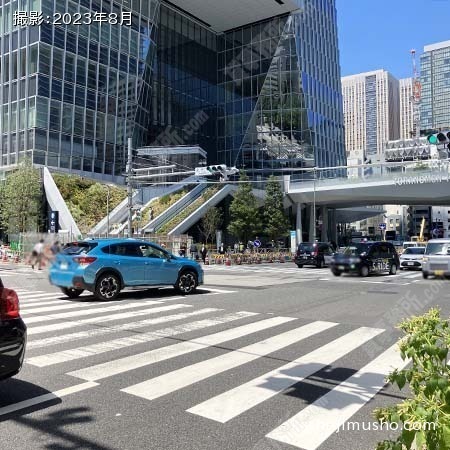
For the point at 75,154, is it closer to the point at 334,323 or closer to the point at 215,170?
the point at 215,170

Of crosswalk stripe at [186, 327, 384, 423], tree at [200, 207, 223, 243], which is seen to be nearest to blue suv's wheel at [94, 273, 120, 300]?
crosswalk stripe at [186, 327, 384, 423]

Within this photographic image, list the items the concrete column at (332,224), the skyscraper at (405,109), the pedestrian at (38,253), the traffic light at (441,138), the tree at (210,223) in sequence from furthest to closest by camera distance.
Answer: the skyscraper at (405,109) → the concrete column at (332,224) → the tree at (210,223) → the traffic light at (441,138) → the pedestrian at (38,253)

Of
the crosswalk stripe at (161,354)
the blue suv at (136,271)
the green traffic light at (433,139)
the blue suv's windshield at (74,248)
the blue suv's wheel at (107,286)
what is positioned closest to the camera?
the blue suv's windshield at (74,248)

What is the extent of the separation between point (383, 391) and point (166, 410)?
2559 millimetres

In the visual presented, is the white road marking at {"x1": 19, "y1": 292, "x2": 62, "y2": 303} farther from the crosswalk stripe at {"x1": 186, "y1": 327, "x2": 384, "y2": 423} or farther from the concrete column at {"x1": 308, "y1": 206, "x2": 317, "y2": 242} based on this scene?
the concrete column at {"x1": 308, "y1": 206, "x2": 317, "y2": 242}

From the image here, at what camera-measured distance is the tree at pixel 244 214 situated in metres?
47.7

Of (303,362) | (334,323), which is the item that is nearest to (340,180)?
(334,323)

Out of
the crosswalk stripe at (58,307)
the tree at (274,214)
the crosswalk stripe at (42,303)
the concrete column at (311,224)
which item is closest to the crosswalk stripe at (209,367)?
the crosswalk stripe at (58,307)

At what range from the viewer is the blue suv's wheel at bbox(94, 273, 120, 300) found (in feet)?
39.7

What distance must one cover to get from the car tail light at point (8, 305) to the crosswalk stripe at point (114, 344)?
1863 millimetres

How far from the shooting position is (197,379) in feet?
19.6

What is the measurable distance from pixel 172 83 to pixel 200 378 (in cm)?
6594

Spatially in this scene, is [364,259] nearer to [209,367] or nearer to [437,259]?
[437,259]

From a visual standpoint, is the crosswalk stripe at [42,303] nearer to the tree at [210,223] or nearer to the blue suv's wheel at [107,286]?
the blue suv's wheel at [107,286]
